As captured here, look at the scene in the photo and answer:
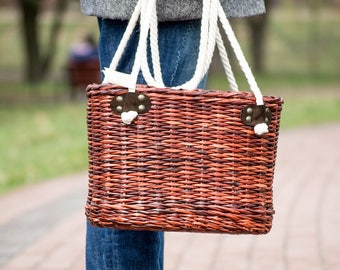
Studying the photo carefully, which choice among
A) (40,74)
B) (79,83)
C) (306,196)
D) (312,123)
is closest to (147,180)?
(306,196)

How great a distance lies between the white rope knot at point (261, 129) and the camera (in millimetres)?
2080

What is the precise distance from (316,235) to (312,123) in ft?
26.5

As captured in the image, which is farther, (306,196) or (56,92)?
(56,92)

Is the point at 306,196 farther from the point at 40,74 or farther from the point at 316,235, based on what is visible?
the point at 40,74

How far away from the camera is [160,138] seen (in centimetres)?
211

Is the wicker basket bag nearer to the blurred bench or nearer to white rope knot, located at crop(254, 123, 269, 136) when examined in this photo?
white rope knot, located at crop(254, 123, 269, 136)

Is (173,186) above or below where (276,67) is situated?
above

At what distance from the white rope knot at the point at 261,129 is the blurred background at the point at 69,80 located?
508 cm

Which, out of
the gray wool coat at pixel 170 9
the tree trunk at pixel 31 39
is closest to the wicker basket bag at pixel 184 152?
the gray wool coat at pixel 170 9

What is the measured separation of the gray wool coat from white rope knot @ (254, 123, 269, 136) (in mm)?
353

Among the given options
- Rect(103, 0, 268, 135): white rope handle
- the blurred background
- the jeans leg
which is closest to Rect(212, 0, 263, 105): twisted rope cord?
Rect(103, 0, 268, 135): white rope handle

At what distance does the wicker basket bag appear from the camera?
2084 mm

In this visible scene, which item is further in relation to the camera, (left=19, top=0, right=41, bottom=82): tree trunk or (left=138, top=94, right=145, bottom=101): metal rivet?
(left=19, top=0, right=41, bottom=82): tree trunk

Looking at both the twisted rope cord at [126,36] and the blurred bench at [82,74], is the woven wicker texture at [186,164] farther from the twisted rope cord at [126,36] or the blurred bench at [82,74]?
the blurred bench at [82,74]
